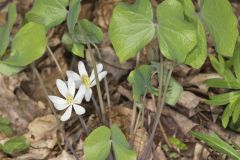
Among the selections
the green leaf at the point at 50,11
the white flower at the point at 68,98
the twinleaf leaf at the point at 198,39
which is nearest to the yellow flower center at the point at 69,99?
the white flower at the point at 68,98

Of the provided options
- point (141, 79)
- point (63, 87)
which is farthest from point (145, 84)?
point (63, 87)

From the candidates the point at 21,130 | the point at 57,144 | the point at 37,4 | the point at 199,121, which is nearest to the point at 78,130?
the point at 57,144

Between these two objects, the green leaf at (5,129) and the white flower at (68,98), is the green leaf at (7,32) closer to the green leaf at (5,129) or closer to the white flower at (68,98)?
the white flower at (68,98)

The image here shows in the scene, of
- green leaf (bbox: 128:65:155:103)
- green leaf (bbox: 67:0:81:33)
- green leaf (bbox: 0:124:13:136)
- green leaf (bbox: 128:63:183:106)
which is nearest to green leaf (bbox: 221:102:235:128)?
green leaf (bbox: 128:63:183:106)

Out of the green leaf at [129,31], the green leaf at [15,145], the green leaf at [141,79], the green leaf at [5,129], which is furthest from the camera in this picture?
the green leaf at [5,129]

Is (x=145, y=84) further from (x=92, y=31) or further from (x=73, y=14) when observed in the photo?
(x=73, y=14)
